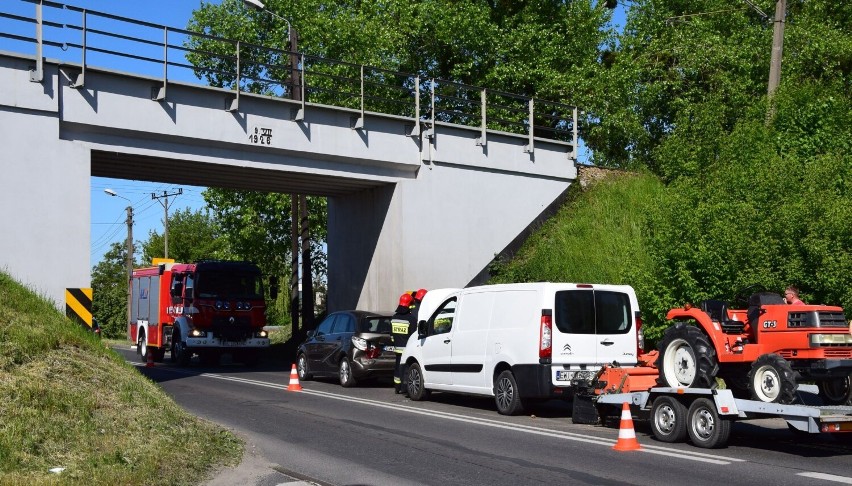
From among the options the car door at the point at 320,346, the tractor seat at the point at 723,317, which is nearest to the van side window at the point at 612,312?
the tractor seat at the point at 723,317

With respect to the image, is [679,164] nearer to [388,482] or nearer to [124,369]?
[124,369]

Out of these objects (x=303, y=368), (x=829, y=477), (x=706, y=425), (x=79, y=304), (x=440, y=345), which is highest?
(x=79, y=304)

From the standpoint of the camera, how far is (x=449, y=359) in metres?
16.5

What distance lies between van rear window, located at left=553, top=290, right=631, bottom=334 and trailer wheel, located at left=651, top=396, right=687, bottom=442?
9.31 ft

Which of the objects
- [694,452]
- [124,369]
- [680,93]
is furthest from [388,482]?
[680,93]

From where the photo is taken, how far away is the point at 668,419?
11.8 meters

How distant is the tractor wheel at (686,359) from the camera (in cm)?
1155

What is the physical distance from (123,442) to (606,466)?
478cm

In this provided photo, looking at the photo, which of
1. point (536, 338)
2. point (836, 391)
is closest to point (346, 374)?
point (536, 338)

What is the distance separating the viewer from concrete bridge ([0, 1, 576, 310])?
18875mm

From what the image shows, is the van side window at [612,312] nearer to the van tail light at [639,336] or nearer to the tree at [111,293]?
the van tail light at [639,336]

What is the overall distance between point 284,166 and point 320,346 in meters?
4.37

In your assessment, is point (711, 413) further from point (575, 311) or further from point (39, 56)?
point (39, 56)

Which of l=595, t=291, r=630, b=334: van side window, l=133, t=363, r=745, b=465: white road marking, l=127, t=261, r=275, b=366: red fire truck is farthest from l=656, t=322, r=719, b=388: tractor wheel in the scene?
l=127, t=261, r=275, b=366: red fire truck
